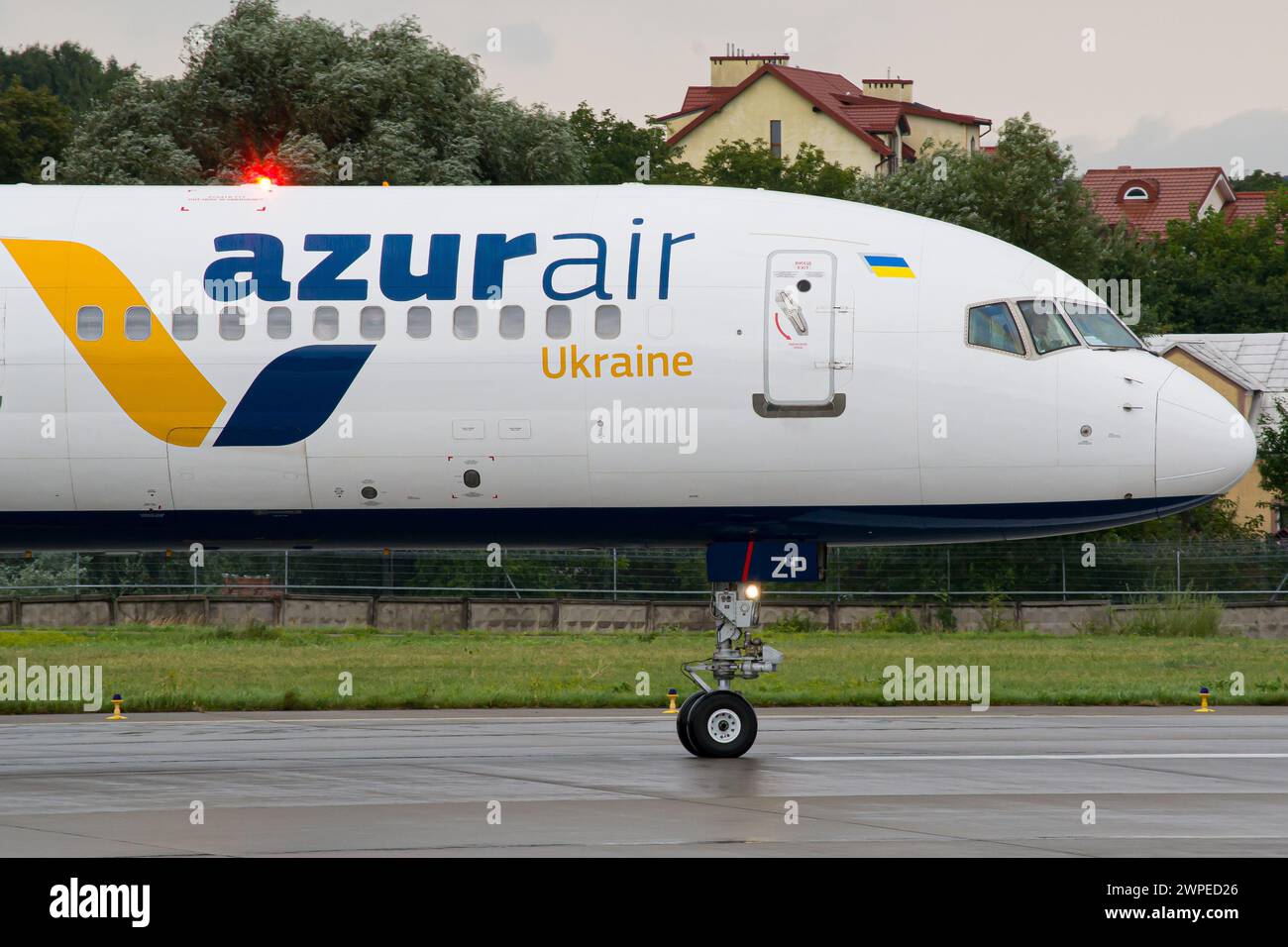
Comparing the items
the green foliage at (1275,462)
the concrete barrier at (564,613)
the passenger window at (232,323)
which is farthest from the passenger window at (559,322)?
the green foliage at (1275,462)

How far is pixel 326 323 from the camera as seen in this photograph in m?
19.8

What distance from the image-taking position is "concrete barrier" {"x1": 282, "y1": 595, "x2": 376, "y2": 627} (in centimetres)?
5116

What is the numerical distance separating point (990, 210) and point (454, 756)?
5070 cm

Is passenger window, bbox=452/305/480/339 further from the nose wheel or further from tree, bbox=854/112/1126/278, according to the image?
tree, bbox=854/112/1126/278

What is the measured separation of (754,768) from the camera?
67.4 feet

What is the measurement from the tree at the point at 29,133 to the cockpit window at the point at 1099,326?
73308 mm

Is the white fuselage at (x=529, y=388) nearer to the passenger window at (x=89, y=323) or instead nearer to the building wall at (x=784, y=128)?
the passenger window at (x=89, y=323)

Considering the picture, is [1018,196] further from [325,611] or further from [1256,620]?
[325,611]

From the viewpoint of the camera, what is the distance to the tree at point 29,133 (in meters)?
91.8

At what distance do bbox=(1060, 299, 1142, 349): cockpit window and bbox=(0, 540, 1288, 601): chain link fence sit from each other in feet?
100

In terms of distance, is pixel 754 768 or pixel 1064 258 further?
pixel 1064 258

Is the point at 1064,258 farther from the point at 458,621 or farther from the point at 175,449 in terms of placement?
the point at 175,449

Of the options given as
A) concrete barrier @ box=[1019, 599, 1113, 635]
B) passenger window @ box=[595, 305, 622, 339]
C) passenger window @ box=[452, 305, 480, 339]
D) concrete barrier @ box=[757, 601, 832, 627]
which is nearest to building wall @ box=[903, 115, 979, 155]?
concrete barrier @ box=[1019, 599, 1113, 635]
